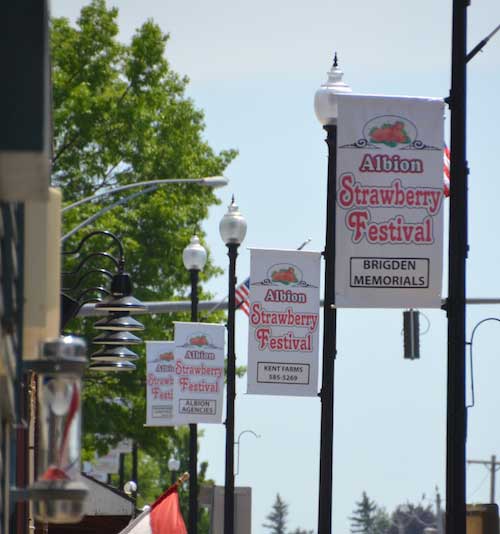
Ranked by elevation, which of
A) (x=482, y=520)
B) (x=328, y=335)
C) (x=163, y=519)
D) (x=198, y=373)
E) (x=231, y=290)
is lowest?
(x=163, y=519)

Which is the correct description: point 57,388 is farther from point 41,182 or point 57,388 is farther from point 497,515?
point 497,515

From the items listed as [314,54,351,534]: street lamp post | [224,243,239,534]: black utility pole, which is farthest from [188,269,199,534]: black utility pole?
[314,54,351,534]: street lamp post

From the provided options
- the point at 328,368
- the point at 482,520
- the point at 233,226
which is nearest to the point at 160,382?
the point at 233,226

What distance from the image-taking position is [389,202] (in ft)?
49.3

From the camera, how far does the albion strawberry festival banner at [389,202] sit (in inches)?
589

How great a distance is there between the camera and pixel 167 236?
44219 millimetres

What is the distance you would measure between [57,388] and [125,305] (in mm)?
11028

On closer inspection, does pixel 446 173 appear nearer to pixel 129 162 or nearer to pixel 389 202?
pixel 389 202

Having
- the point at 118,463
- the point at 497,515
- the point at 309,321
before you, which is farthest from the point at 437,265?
the point at 118,463

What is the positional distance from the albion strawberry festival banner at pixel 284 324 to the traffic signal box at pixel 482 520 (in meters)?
4.76

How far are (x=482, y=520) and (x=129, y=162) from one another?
29730mm

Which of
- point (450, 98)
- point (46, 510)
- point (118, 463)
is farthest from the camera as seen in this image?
point (118, 463)

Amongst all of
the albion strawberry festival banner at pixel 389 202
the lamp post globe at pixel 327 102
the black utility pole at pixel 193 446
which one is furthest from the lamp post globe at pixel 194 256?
the albion strawberry festival banner at pixel 389 202

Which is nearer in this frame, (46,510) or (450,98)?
(46,510)
